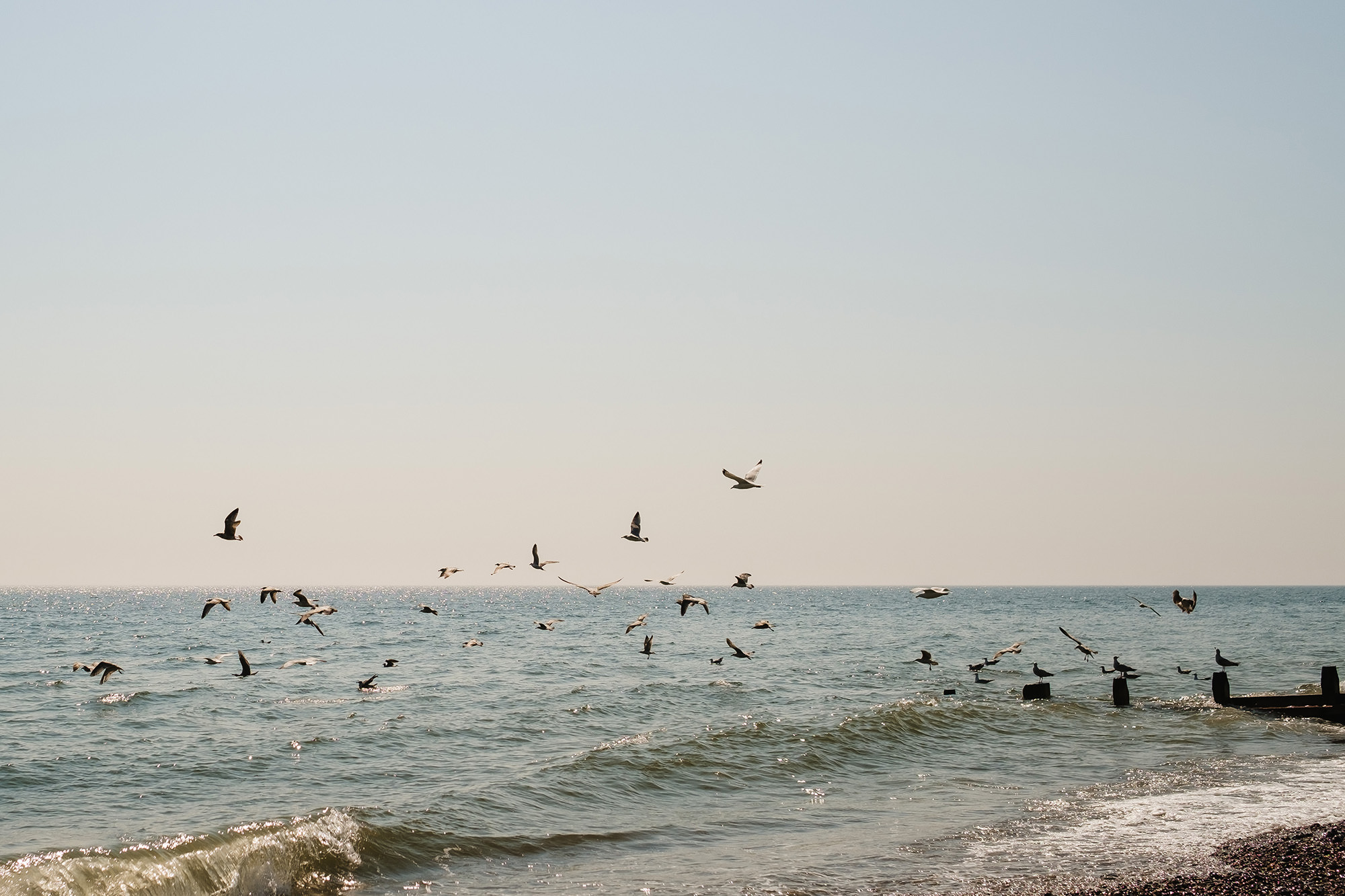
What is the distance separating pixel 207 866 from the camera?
1658 cm

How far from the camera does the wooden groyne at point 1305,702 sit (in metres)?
28.8

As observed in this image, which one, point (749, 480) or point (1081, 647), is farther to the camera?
point (1081, 647)

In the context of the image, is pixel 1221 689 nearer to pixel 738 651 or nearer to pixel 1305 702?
pixel 1305 702

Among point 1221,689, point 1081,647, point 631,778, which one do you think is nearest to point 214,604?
point 631,778

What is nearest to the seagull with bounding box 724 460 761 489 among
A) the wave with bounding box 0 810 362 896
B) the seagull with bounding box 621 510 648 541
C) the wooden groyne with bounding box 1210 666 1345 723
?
the seagull with bounding box 621 510 648 541

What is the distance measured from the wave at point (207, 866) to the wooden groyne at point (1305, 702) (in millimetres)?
25499

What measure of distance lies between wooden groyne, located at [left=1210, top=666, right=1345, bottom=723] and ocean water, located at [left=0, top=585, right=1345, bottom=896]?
47 centimetres

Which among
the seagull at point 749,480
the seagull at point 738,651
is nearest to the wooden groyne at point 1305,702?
the seagull at point 738,651

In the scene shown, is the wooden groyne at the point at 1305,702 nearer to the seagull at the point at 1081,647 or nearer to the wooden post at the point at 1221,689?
the wooden post at the point at 1221,689

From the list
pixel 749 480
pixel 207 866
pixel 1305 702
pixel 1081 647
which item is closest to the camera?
pixel 207 866

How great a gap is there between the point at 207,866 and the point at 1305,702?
28228mm

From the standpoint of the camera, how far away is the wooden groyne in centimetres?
2877

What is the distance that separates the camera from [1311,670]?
45156 millimetres

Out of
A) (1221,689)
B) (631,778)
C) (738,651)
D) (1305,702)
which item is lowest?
(631,778)
